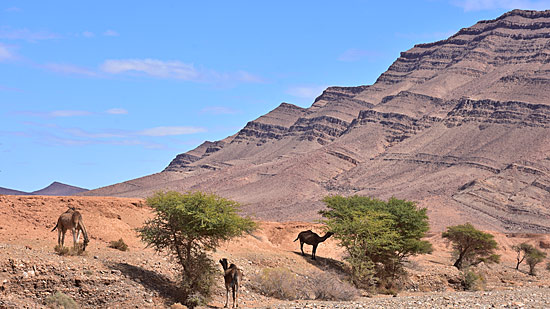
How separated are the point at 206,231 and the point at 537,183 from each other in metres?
122

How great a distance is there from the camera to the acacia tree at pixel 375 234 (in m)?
37.3

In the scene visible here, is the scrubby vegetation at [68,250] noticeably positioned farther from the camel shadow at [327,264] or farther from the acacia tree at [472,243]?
the acacia tree at [472,243]

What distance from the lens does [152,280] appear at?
2588 centimetres

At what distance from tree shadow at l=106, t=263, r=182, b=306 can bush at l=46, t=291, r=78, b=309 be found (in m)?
2.74

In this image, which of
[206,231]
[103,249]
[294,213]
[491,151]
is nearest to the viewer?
[206,231]

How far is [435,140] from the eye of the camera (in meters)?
166

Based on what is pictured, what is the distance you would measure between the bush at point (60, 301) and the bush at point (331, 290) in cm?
1224

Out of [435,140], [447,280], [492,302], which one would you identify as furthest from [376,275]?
[435,140]

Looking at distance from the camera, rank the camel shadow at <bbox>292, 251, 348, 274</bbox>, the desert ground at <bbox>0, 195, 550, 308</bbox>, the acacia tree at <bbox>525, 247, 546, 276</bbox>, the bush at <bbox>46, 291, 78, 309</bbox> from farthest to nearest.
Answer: the acacia tree at <bbox>525, 247, 546, 276</bbox> → the camel shadow at <bbox>292, 251, 348, 274</bbox> → the desert ground at <bbox>0, 195, 550, 308</bbox> → the bush at <bbox>46, 291, 78, 309</bbox>

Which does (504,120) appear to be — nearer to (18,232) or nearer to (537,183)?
(537,183)

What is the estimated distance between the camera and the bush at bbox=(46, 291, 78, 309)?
72.3ft

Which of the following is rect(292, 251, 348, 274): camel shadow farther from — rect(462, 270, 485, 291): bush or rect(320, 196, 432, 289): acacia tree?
rect(462, 270, 485, 291): bush

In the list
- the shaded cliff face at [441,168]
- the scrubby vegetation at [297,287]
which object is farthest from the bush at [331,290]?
the shaded cliff face at [441,168]

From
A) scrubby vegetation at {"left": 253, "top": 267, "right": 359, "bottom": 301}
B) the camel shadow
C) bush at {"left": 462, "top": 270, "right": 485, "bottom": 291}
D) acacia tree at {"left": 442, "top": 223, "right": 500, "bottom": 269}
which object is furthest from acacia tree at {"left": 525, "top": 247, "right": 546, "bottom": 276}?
scrubby vegetation at {"left": 253, "top": 267, "right": 359, "bottom": 301}
